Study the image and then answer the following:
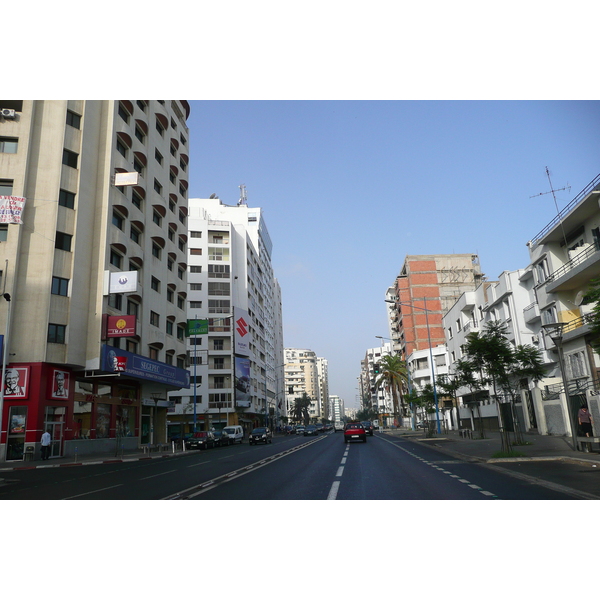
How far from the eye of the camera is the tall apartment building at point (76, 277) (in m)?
29.8

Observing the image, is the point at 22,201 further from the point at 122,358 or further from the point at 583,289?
the point at 583,289

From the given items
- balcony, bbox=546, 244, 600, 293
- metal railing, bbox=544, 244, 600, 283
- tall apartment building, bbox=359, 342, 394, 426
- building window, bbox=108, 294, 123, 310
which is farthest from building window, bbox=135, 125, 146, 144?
tall apartment building, bbox=359, 342, 394, 426

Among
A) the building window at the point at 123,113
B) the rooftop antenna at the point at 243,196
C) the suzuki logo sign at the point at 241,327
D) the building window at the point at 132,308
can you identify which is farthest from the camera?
the rooftop antenna at the point at 243,196

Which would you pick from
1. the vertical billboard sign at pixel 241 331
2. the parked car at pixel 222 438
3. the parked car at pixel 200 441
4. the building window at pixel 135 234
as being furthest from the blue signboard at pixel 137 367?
the vertical billboard sign at pixel 241 331

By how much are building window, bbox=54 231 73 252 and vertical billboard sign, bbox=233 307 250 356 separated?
45.3m

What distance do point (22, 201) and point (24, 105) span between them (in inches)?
261

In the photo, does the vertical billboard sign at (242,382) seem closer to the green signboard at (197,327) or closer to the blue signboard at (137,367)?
the green signboard at (197,327)

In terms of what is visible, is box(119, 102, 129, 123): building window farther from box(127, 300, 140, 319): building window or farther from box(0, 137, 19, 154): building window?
box(127, 300, 140, 319): building window

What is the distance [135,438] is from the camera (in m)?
41.1

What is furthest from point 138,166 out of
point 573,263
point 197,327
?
point 573,263

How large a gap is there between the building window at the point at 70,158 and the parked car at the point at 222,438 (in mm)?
→ 26583

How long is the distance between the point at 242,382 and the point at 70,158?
163ft

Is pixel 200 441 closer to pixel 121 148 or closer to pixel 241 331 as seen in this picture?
pixel 121 148
